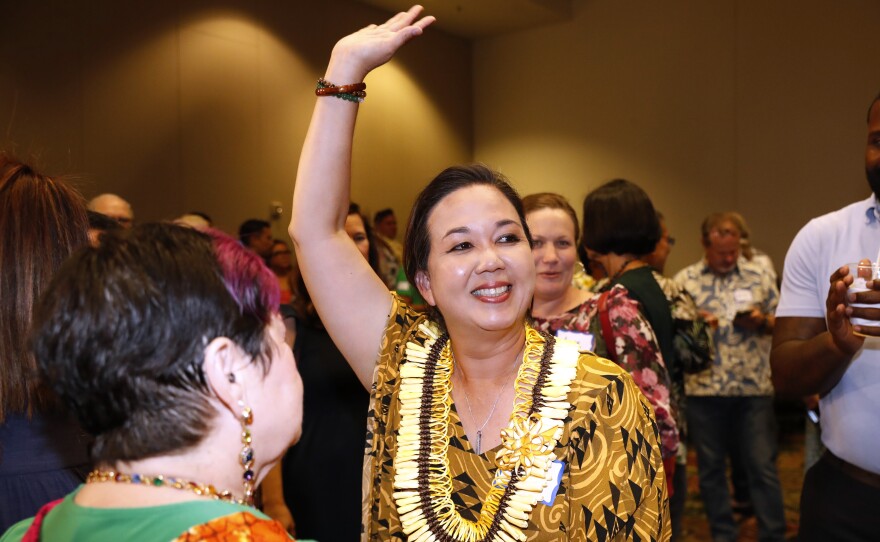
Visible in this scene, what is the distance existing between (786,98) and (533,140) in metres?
3.32

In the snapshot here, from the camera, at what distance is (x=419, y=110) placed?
9.79 meters

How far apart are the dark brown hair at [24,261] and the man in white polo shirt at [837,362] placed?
182 centimetres

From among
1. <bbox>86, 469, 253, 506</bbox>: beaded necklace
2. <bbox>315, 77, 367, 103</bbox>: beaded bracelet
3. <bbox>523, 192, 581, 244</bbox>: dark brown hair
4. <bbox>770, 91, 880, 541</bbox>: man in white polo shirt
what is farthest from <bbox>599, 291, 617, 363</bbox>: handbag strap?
<bbox>86, 469, 253, 506</bbox>: beaded necklace

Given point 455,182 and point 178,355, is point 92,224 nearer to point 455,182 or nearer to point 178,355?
point 455,182

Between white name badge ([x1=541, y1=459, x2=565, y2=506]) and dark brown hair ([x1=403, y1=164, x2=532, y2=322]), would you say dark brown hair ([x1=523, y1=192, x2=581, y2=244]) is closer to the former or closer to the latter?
dark brown hair ([x1=403, y1=164, x2=532, y2=322])

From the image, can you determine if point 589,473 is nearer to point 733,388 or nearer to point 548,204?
point 548,204

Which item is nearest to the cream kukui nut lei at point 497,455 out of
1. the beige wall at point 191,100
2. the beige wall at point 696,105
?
the beige wall at point 191,100

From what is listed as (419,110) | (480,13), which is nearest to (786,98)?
(480,13)

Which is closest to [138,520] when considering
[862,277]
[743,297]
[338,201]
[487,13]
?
[338,201]

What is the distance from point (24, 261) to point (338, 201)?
2.20 ft

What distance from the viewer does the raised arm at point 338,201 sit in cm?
166

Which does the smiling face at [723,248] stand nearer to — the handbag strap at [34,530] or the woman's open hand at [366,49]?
the woman's open hand at [366,49]

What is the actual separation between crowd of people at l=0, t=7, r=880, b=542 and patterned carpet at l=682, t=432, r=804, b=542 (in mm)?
2184

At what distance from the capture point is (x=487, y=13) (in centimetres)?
951
